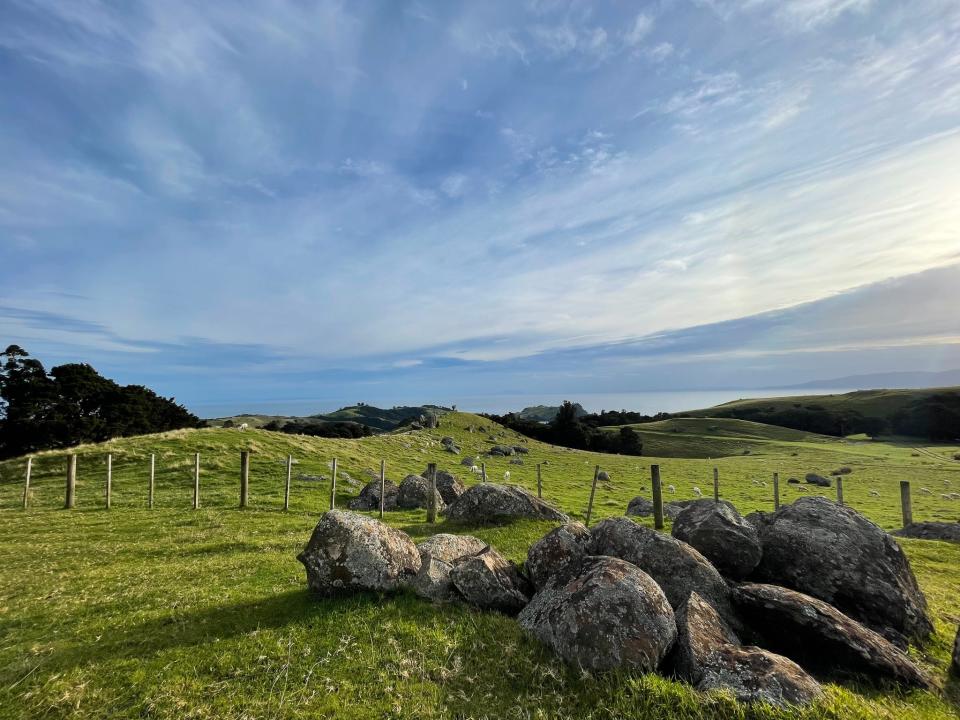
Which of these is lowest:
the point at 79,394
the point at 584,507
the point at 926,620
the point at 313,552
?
the point at 584,507

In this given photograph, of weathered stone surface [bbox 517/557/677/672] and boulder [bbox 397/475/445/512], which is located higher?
weathered stone surface [bbox 517/557/677/672]

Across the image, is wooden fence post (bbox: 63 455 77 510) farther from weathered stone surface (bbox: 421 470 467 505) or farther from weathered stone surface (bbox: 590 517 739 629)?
weathered stone surface (bbox: 590 517 739 629)

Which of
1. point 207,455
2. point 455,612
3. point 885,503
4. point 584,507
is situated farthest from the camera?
point 885,503

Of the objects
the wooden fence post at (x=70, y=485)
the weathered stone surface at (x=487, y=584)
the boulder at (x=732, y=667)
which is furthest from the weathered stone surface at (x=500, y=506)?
the wooden fence post at (x=70, y=485)

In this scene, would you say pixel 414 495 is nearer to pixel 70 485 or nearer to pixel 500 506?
pixel 500 506

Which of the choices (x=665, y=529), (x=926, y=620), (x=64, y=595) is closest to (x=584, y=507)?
(x=665, y=529)

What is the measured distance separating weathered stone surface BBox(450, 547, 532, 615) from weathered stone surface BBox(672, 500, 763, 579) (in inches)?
247

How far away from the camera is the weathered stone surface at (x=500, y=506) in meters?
25.8

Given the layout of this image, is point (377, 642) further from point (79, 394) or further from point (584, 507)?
point (79, 394)

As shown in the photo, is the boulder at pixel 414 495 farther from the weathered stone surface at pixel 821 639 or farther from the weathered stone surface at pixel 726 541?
the weathered stone surface at pixel 821 639

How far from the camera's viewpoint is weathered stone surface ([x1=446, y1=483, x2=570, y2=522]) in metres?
25.8

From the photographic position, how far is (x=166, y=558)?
18.7 meters

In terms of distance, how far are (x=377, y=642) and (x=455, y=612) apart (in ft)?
7.50

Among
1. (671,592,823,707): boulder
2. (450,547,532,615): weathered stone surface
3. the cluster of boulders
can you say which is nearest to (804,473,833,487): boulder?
the cluster of boulders
